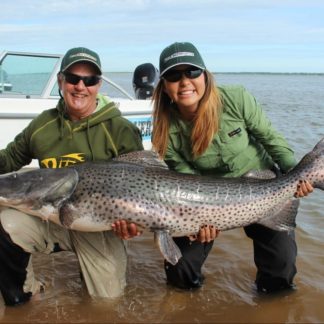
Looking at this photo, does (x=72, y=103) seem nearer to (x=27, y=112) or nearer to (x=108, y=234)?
(x=108, y=234)

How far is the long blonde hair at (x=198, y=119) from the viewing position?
13.0 feet

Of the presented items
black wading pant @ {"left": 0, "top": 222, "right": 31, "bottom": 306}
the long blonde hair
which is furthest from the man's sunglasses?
black wading pant @ {"left": 0, "top": 222, "right": 31, "bottom": 306}

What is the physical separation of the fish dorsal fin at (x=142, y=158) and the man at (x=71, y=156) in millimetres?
171

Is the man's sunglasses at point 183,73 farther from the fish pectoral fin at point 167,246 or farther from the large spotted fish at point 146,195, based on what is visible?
the fish pectoral fin at point 167,246

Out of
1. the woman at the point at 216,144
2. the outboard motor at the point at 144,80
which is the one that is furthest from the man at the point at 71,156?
the outboard motor at the point at 144,80

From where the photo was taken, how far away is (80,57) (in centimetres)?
391

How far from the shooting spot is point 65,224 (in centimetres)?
369

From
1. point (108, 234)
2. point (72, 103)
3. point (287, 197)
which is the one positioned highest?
point (72, 103)

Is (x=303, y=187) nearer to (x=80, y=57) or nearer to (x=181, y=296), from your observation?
(x=181, y=296)

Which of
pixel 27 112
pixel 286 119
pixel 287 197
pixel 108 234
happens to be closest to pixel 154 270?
pixel 108 234

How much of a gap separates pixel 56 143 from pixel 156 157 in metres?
0.88

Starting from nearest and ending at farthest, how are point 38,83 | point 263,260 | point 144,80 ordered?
point 263,260 → point 38,83 → point 144,80

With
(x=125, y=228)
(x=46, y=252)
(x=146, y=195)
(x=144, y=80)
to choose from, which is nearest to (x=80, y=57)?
(x=146, y=195)

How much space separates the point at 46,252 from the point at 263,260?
1.94 meters
